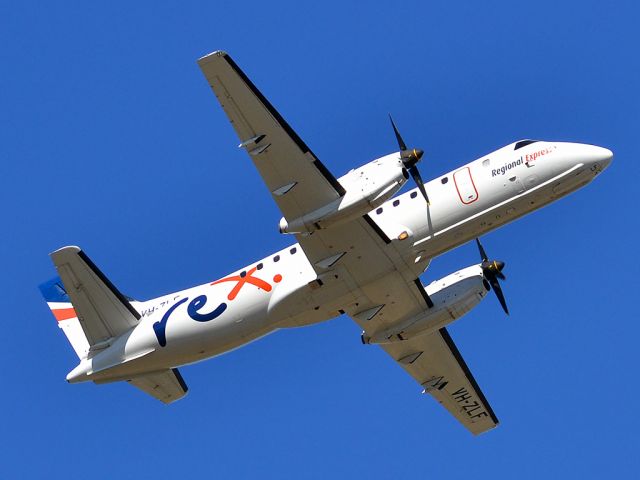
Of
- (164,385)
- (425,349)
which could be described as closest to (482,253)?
(425,349)

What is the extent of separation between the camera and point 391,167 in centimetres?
2956

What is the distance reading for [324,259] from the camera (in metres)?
30.9

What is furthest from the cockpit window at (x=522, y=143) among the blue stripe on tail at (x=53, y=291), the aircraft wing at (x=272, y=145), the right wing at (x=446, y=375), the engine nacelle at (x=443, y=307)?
the blue stripe on tail at (x=53, y=291)

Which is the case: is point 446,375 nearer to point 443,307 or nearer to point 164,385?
point 443,307

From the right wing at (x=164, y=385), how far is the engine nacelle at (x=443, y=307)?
626 centimetres

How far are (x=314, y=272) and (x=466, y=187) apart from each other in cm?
523

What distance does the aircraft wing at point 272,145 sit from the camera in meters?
28.4

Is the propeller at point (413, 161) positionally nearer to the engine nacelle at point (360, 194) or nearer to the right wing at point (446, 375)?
the engine nacelle at point (360, 194)

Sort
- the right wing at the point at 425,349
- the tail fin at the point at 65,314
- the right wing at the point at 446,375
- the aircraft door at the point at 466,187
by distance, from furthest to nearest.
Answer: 1. the right wing at the point at 446,375
2. the tail fin at the point at 65,314
3. the right wing at the point at 425,349
4. the aircraft door at the point at 466,187

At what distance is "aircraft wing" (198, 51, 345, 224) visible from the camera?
28375mm

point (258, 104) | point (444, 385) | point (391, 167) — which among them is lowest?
point (444, 385)

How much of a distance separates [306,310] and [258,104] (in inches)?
267

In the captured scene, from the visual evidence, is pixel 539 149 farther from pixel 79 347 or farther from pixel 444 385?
pixel 79 347

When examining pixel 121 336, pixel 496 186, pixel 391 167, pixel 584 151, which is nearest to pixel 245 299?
pixel 121 336
